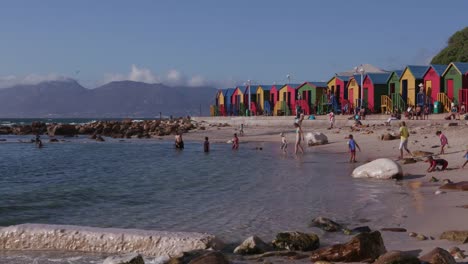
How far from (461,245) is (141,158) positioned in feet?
69.8

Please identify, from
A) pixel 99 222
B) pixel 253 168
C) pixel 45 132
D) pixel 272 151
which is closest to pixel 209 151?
pixel 272 151

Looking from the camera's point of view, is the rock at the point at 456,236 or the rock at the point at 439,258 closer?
the rock at the point at 439,258

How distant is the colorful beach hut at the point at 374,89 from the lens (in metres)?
43.2

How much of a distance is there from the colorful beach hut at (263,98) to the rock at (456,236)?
48.6m

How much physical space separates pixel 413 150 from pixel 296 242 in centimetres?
1576

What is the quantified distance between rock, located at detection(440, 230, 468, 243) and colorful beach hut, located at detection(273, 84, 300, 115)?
44.6m

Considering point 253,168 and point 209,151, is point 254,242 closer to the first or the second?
point 253,168

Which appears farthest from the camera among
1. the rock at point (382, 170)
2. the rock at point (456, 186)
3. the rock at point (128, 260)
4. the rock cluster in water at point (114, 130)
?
the rock cluster in water at point (114, 130)

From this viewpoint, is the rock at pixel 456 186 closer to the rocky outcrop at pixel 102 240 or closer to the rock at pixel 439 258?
the rock at pixel 439 258

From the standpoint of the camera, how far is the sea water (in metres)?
10.3

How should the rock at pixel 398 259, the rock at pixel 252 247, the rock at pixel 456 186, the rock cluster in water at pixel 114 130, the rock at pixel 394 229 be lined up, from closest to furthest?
the rock at pixel 398 259 → the rock at pixel 252 247 → the rock at pixel 394 229 → the rock at pixel 456 186 → the rock cluster in water at pixel 114 130

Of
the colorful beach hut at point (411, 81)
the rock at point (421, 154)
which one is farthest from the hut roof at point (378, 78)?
the rock at point (421, 154)

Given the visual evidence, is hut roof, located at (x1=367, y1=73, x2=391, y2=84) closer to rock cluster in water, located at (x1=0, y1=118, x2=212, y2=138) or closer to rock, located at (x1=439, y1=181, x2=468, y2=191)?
rock cluster in water, located at (x1=0, y1=118, x2=212, y2=138)

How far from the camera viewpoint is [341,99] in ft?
156
